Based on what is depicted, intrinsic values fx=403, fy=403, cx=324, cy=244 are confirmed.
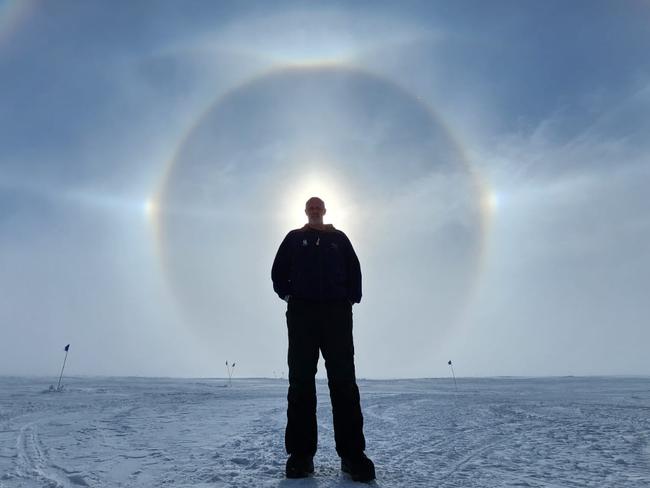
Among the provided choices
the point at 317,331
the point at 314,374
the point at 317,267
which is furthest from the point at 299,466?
the point at 317,267

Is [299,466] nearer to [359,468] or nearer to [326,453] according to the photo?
[359,468]

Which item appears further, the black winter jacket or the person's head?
the person's head

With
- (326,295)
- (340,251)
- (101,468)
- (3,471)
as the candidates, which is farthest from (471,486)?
(3,471)

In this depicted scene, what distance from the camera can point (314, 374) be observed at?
12.6ft

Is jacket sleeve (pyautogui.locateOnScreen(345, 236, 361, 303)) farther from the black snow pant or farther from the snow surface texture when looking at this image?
the snow surface texture

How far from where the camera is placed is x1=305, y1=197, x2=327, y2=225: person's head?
4.43 m

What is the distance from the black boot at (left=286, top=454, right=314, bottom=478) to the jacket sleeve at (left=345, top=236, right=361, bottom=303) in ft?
4.93

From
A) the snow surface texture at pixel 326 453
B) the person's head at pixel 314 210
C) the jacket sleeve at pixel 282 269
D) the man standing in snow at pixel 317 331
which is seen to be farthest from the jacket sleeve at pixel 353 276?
the snow surface texture at pixel 326 453

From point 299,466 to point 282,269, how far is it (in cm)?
183

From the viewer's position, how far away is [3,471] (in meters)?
3.48

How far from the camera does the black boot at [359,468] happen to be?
3189 millimetres

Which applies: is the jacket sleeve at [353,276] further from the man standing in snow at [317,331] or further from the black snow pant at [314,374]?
the black snow pant at [314,374]

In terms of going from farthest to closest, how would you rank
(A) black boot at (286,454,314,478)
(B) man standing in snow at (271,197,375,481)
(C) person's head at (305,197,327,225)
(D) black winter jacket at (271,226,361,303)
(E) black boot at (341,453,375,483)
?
(C) person's head at (305,197,327,225)
(D) black winter jacket at (271,226,361,303)
(B) man standing in snow at (271,197,375,481)
(A) black boot at (286,454,314,478)
(E) black boot at (341,453,375,483)

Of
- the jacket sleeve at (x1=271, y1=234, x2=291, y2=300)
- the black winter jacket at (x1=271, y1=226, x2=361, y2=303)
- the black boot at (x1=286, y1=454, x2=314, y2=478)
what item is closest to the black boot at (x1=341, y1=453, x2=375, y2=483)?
the black boot at (x1=286, y1=454, x2=314, y2=478)
